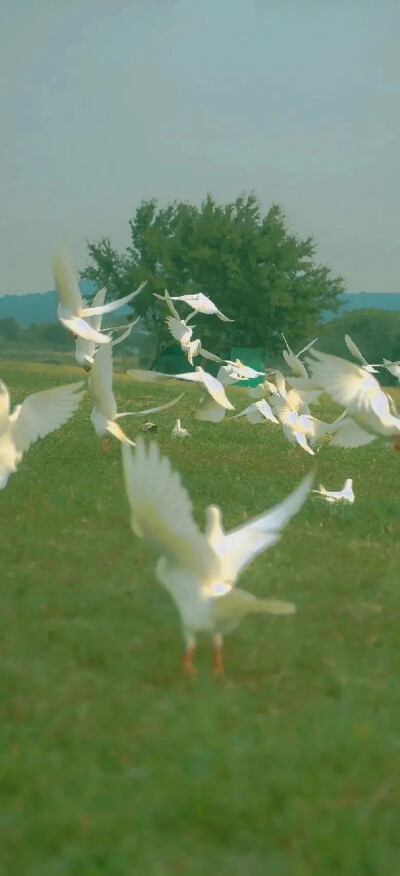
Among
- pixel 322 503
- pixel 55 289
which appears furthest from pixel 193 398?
pixel 322 503

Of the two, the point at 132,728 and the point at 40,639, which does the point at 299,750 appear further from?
the point at 40,639

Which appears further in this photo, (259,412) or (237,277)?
(237,277)

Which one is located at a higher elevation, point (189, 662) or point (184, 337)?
point (189, 662)

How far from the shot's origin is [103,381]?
12.1 meters

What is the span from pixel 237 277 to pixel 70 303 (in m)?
50.9

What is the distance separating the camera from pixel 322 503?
11.3m

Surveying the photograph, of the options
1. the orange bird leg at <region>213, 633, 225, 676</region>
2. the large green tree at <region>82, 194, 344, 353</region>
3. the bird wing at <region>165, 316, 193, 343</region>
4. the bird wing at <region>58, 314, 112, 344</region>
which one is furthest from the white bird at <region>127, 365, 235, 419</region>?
the large green tree at <region>82, 194, 344, 353</region>

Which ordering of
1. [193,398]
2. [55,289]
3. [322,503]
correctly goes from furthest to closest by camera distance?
[193,398]
[55,289]
[322,503]

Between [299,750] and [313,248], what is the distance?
216 ft

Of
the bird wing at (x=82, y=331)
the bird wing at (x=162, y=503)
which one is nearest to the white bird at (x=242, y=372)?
the bird wing at (x=82, y=331)

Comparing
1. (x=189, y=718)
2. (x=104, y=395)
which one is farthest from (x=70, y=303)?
(x=189, y=718)

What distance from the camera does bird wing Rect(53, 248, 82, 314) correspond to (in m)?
13.1

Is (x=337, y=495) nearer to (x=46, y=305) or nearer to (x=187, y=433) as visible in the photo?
(x=187, y=433)

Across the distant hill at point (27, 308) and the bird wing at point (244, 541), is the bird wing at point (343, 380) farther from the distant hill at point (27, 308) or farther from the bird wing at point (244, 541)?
the distant hill at point (27, 308)
